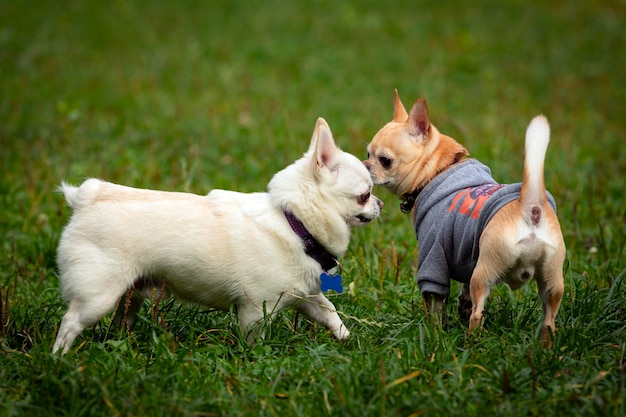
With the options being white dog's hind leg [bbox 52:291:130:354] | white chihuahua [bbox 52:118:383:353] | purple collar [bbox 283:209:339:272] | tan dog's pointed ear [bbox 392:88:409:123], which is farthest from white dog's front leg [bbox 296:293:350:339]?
tan dog's pointed ear [bbox 392:88:409:123]

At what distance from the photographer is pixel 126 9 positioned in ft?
45.0

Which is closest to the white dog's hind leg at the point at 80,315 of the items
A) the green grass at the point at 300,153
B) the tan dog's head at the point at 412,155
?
the green grass at the point at 300,153

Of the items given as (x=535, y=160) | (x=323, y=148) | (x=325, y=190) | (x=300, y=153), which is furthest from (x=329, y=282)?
(x=300, y=153)

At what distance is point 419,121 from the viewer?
14.3 ft

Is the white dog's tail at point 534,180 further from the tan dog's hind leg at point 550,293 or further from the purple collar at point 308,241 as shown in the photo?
the purple collar at point 308,241

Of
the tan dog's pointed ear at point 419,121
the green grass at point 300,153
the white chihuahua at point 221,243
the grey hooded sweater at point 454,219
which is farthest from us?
the tan dog's pointed ear at point 419,121

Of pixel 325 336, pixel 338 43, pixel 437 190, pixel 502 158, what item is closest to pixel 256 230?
pixel 325 336

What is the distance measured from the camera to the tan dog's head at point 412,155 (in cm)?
432

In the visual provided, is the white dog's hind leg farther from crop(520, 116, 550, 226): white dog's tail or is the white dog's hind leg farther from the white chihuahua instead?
crop(520, 116, 550, 226): white dog's tail

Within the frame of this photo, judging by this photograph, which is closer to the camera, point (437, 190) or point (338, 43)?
point (437, 190)

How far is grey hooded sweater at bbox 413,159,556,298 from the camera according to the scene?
12.1 feet

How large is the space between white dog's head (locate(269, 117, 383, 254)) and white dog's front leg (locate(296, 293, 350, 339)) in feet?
1.06

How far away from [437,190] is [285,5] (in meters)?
11.0

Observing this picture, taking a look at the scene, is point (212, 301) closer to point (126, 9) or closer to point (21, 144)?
point (21, 144)
